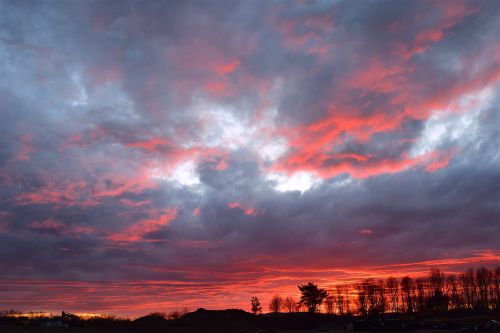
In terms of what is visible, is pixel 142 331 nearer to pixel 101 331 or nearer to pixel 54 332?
pixel 101 331

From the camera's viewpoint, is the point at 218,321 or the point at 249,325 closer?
the point at 218,321

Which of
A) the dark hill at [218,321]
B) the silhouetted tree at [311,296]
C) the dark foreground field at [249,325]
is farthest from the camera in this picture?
the silhouetted tree at [311,296]

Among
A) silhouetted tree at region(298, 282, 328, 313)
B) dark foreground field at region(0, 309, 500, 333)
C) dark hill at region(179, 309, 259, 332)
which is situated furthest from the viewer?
silhouetted tree at region(298, 282, 328, 313)

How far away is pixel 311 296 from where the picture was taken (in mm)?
170000

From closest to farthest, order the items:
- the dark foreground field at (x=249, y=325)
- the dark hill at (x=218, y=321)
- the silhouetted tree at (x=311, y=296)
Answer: the dark foreground field at (x=249, y=325) → the dark hill at (x=218, y=321) → the silhouetted tree at (x=311, y=296)

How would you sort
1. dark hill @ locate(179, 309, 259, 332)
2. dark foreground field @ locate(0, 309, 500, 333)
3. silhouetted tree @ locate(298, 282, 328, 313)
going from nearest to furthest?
dark foreground field @ locate(0, 309, 500, 333), dark hill @ locate(179, 309, 259, 332), silhouetted tree @ locate(298, 282, 328, 313)

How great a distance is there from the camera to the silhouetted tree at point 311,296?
557 ft

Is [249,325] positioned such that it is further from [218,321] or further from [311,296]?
[311,296]

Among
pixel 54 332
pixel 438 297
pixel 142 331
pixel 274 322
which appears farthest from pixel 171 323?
pixel 438 297

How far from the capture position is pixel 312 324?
154m

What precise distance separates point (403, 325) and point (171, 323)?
62553 millimetres

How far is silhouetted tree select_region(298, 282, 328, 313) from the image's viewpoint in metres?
170

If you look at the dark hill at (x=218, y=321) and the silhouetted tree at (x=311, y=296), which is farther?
the silhouetted tree at (x=311, y=296)

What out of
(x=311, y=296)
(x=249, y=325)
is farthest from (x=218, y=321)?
(x=311, y=296)
